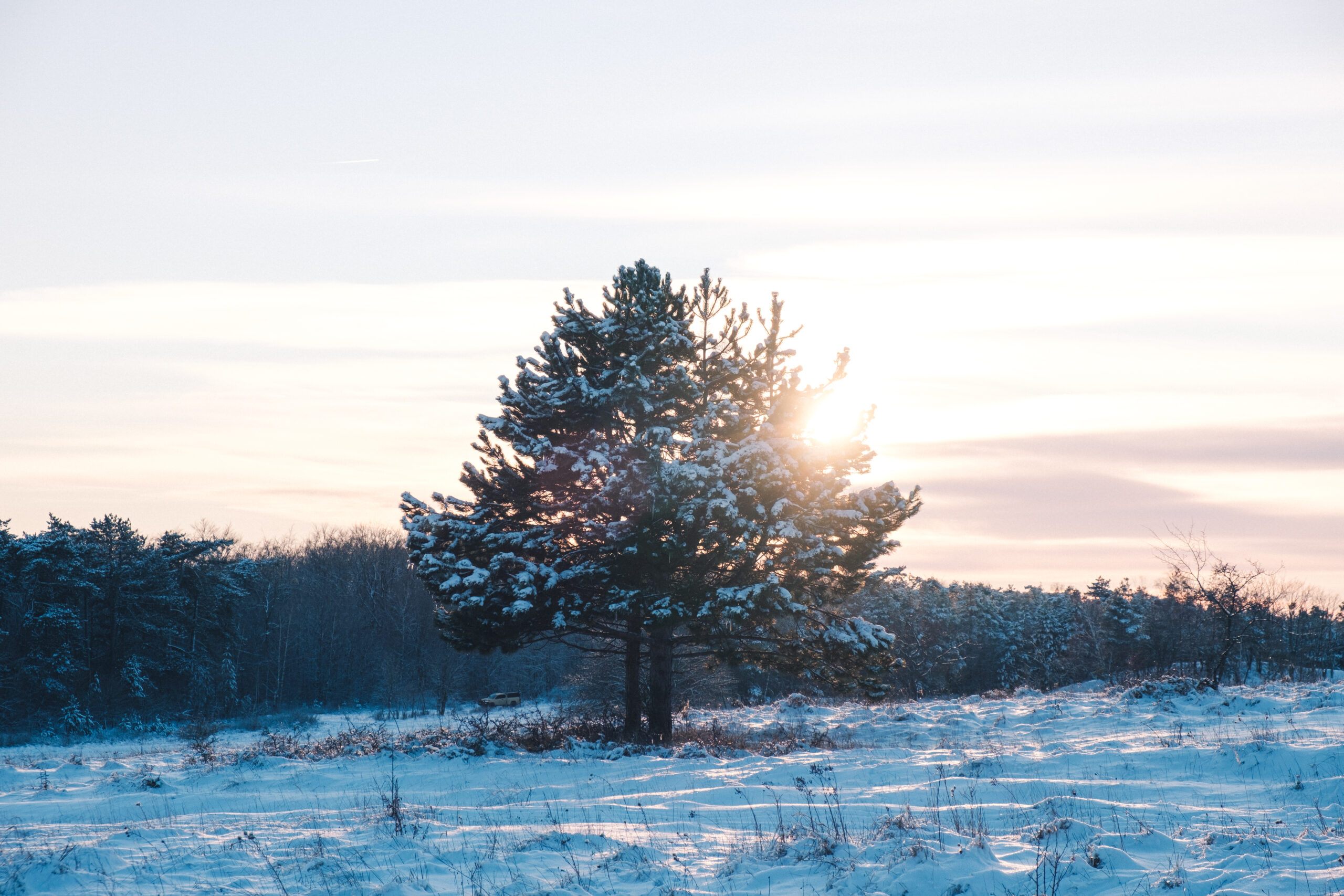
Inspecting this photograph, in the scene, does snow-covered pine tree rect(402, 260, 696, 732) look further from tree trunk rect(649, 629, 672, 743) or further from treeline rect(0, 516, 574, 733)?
treeline rect(0, 516, 574, 733)

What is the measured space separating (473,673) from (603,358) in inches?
1821

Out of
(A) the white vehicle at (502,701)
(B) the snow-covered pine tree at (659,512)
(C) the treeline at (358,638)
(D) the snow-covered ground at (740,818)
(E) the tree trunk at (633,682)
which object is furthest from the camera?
(A) the white vehicle at (502,701)

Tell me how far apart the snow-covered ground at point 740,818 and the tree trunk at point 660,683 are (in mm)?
2900

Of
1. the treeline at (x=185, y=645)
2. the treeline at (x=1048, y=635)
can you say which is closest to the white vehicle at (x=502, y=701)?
the treeline at (x=185, y=645)

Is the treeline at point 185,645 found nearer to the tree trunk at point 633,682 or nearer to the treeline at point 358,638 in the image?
the treeline at point 358,638

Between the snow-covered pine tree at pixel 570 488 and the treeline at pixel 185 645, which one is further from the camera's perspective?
the treeline at pixel 185 645

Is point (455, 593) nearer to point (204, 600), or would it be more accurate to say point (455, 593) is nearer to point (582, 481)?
point (582, 481)

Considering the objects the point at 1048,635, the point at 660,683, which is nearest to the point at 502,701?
the point at 660,683

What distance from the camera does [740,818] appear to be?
1156 centimetres

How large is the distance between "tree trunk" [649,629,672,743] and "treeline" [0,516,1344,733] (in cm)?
437

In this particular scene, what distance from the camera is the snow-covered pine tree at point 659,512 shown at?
64.1 feet

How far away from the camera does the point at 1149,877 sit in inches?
309

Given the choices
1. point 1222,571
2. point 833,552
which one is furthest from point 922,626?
point 833,552

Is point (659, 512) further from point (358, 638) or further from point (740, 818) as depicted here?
point (358, 638)
